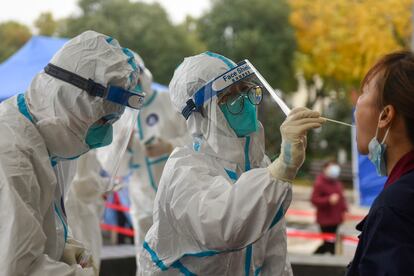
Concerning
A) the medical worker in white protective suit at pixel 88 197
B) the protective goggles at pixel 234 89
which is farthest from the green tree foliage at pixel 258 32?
the protective goggles at pixel 234 89

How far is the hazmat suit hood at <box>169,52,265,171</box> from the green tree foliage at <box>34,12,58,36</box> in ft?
104

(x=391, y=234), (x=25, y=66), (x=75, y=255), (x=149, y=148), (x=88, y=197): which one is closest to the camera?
(x=391, y=234)

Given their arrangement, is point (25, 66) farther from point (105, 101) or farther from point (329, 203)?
point (105, 101)

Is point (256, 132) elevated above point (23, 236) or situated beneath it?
elevated above

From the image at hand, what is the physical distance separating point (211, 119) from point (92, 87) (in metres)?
0.53

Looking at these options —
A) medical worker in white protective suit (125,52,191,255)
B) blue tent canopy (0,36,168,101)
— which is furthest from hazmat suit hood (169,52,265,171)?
blue tent canopy (0,36,168,101)

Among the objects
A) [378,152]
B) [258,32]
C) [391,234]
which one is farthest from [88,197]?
[258,32]

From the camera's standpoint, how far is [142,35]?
24734 mm

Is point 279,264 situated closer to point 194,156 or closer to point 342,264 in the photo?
point 194,156

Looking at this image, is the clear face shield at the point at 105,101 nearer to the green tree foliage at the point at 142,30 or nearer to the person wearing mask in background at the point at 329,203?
the person wearing mask in background at the point at 329,203

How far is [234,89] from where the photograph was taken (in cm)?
299

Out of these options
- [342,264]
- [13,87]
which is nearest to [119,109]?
[342,264]

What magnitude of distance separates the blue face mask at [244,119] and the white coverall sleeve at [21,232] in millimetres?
887

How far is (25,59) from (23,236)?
824 centimetres
